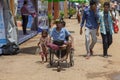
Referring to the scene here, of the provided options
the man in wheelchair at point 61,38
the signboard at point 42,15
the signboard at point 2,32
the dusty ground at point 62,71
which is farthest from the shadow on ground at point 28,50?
the man in wheelchair at point 61,38

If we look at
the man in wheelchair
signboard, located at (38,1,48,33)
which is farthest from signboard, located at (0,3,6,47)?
signboard, located at (38,1,48,33)

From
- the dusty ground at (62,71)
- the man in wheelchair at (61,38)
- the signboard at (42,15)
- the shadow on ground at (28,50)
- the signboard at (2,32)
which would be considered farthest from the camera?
the signboard at (42,15)

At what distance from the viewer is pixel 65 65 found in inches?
452

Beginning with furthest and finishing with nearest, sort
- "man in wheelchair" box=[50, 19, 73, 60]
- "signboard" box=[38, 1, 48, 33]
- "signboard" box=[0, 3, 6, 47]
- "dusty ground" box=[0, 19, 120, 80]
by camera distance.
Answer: "signboard" box=[38, 1, 48, 33] < "signboard" box=[0, 3, 6, 47] < "man in wheelchair" box=[50, 19, 73, 60] < "dusty ground" box=[0, 19, 120, 80]

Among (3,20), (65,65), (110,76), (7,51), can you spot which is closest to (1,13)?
(3,20)

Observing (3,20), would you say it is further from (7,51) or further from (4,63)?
(4,63)

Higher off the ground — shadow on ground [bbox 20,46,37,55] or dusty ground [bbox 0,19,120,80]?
shadow on ground [bbox 20,46,37,55]

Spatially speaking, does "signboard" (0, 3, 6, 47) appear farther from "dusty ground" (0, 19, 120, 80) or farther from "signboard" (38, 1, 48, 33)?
"signboard" (38, 1, 48, 33)

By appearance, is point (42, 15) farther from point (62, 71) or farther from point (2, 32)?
point (62, 71)

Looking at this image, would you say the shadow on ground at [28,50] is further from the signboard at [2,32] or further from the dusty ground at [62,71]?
the signboard at [2,32]

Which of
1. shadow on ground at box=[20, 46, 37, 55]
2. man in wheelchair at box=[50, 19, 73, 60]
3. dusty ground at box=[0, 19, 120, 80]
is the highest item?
man in wheelchair at box=[50, 19, 73, 60]

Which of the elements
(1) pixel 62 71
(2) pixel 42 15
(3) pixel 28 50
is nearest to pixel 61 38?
(1) pixel 62 71

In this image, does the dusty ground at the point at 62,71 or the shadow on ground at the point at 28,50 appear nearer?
the dusty ground at the point at 62,71

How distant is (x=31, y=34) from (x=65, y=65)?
345 inches
